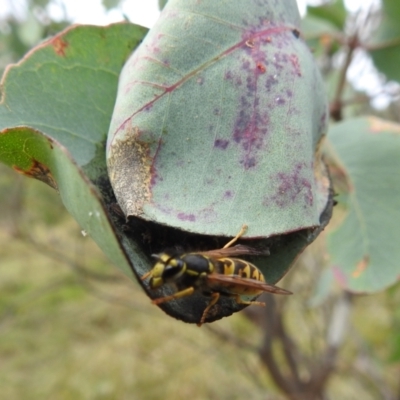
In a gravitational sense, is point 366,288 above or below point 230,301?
below

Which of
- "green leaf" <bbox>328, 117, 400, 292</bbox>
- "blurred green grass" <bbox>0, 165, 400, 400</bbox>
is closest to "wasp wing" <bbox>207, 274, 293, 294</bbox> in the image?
"green leaf" <bbox>328, 117, 400, 292</bbox>

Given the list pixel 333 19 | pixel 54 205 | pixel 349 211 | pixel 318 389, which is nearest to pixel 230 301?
pixel 349 211

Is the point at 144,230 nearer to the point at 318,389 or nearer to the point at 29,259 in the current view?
the point at 318,389

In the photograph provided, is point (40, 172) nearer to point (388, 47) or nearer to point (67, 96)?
point (67, 96)

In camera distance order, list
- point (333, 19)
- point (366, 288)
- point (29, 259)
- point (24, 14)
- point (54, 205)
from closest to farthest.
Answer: point (366, 288) → point (333, 19) → point (24, 14) → point (54, 205) → point (29, 259)

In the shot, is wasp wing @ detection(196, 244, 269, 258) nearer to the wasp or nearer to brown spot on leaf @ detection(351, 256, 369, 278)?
the wasp

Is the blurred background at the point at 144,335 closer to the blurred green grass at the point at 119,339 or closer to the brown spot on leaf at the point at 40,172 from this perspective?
the blurred green grass at the point at 119,339

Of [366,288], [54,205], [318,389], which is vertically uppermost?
[366,288]

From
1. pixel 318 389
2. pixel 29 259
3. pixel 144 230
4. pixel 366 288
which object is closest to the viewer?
pixel 144 230
